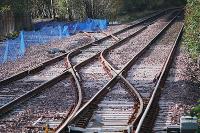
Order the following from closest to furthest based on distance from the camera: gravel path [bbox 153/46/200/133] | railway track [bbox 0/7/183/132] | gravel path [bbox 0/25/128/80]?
gravel path [bbox 153/46/200/133]
railway track [bbox 0/7/183/132]
gravel path [bbox 0/25/128/80]

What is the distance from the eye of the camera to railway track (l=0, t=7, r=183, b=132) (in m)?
11.7

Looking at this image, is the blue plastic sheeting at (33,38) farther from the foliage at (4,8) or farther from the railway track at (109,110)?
the railway track at (109,110)

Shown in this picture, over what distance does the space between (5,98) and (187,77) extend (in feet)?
20.0

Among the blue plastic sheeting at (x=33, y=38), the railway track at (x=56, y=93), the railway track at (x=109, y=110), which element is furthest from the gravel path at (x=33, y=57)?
the railway track at (x=109, y=110)

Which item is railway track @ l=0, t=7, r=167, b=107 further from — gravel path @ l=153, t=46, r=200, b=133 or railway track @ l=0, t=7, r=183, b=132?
gravel path @ l=153, t=46, r=200, b=133

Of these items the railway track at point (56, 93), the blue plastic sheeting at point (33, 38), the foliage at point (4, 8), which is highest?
the railway track at point (56, 93)

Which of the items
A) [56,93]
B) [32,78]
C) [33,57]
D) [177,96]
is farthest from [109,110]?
[33,57]

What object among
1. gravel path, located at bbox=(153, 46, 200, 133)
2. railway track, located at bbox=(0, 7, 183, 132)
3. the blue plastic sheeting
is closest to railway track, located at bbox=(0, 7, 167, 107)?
railway track, located at bbox=(0, 7, 183, 132)

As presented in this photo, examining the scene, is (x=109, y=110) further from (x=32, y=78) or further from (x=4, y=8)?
(x=4, y=8)

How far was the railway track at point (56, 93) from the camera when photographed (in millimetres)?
11719

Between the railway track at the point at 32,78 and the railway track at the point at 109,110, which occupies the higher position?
the railway track at the point at 109,110

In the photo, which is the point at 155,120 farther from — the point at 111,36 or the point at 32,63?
the point at 111,36

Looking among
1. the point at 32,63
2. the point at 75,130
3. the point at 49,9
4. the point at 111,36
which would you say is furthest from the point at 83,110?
the point at 49,9

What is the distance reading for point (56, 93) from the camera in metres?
14.9
